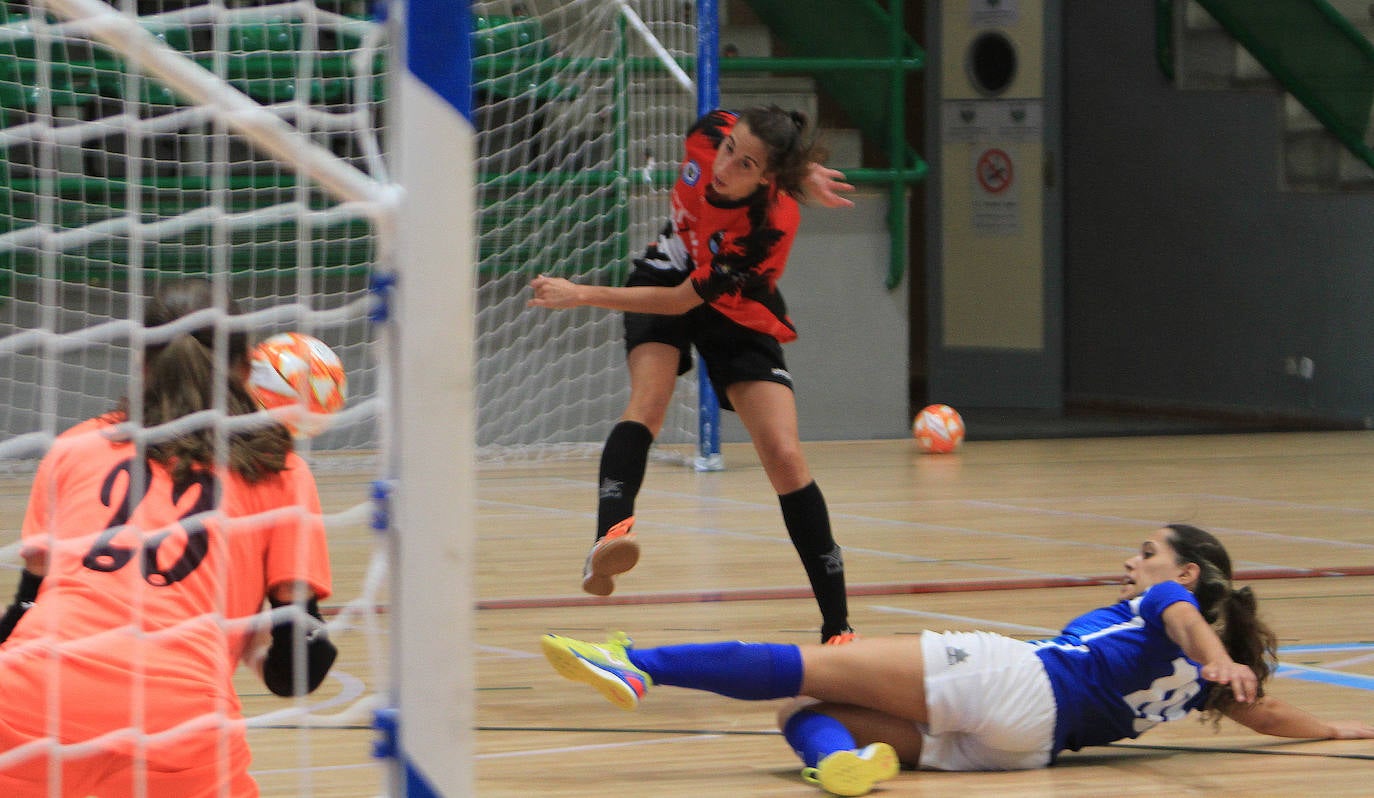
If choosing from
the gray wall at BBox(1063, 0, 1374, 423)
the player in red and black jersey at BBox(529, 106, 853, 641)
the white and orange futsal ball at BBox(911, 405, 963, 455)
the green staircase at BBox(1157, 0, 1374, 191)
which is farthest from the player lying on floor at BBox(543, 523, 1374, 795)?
the green staircase at BBox(1157, 0, 1374, 191)

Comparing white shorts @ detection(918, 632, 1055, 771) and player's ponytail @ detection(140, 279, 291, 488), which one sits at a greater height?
player's ponytail @ detection(140, 279, 291, 488)

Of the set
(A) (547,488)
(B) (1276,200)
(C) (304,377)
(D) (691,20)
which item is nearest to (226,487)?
(C) (304,377)

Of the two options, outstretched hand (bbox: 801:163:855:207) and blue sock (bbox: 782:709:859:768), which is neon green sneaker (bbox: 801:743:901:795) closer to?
blue sock (bbox: 782:709:859:768)

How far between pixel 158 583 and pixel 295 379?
2.93 ft

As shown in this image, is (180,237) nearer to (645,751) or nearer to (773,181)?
(773,181)

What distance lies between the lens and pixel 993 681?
238 cm

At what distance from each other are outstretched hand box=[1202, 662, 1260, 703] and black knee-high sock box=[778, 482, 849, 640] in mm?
975

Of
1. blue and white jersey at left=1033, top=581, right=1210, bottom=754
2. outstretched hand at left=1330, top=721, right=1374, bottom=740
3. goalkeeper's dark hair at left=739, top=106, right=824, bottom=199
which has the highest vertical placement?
goalkeeper's dark hair at left=739, top=106, right=824, bottom=199

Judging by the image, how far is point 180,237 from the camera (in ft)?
22.1

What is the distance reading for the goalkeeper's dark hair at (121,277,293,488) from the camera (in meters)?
1.76

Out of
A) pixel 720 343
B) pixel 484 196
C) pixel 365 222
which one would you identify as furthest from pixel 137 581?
pixel 484 196

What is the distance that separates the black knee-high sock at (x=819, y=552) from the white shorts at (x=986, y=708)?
0.68 metres

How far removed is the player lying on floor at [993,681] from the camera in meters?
2.38

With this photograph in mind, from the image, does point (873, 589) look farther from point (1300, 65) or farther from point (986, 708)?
point (1300, 65)
